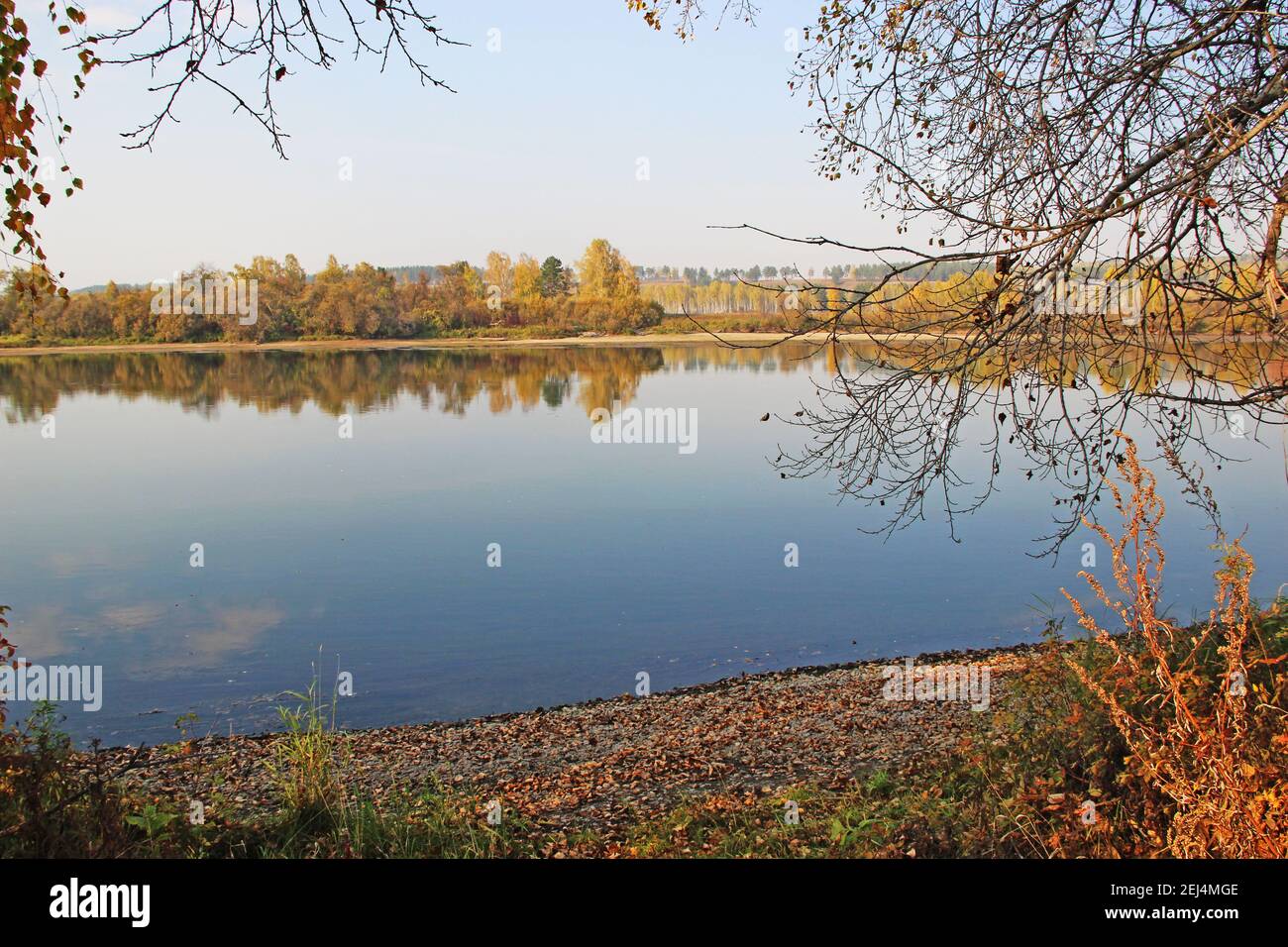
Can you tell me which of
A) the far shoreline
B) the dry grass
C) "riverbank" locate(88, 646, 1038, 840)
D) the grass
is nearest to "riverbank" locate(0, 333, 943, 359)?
the far shoreline

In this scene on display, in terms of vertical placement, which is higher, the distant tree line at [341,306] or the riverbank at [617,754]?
the distant tree line at [341,306]

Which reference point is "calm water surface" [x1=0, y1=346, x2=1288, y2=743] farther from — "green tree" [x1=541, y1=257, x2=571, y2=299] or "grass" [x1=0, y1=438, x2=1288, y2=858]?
"green tree" [x1=541, y1=257, x2=571, y2=299]

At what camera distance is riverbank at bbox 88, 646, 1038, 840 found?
6109 millimetres

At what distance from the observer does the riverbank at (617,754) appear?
6109mm

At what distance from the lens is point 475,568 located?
47.3 ft

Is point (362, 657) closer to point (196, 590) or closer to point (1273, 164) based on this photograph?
point (196, 590)

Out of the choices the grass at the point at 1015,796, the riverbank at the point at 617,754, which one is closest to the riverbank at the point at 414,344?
the riverbank at the point at 617,754

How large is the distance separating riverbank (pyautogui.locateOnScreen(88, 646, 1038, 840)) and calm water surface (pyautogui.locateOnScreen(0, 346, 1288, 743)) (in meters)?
1.09

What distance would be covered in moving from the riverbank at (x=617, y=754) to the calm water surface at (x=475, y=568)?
1.09 meters

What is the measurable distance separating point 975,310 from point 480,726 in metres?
5.80

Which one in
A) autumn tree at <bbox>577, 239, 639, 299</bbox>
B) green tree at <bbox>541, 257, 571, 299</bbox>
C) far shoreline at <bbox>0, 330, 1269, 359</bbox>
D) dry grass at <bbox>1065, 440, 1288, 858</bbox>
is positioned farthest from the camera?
green tree at <bbox>541, 257, 571, 299</bbox>

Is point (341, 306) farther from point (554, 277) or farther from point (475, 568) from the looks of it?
point (475, 568)

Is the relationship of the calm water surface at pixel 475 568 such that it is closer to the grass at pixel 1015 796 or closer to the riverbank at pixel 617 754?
the riverbank at pixel 617 754
